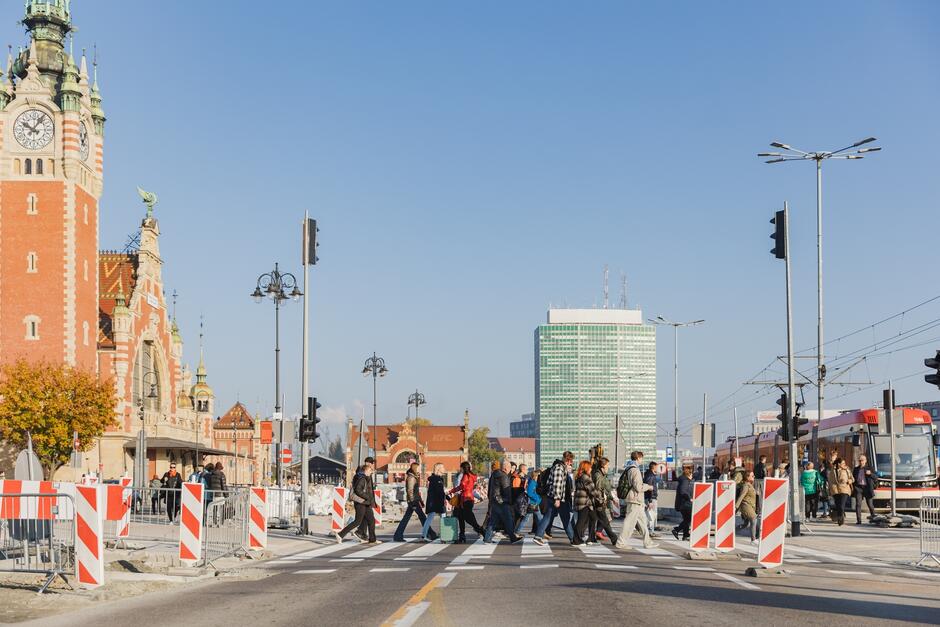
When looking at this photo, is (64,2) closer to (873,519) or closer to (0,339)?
(0,339)

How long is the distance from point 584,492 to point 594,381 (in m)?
152

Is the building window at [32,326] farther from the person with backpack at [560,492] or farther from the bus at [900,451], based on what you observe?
A: the person with backpack at [560,492]

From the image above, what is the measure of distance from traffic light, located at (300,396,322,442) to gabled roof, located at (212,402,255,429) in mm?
99941

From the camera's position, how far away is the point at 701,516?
19875mm

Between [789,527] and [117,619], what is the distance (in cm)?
1981

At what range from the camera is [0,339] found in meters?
69.0

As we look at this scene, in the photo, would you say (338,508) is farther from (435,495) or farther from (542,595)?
(542,595)

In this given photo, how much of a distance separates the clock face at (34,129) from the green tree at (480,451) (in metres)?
109

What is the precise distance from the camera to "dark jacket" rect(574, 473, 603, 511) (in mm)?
22016

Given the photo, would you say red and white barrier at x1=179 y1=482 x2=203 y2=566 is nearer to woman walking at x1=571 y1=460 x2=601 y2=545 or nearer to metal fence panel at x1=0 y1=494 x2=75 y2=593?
metal fence panel at x1=0 y1=494 x2=75 y2=593

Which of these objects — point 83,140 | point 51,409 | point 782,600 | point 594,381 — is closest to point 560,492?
point 782,600

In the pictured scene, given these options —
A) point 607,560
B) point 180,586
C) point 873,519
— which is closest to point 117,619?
point 180,586

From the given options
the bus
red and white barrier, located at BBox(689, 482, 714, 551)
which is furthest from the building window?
red and white barrier, located at BBox(689, 482, 714, 551)

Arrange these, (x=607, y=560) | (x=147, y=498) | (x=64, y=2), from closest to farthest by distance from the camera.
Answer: (x=607, y=560), (x=147, y=498), (x=64, y=2)
